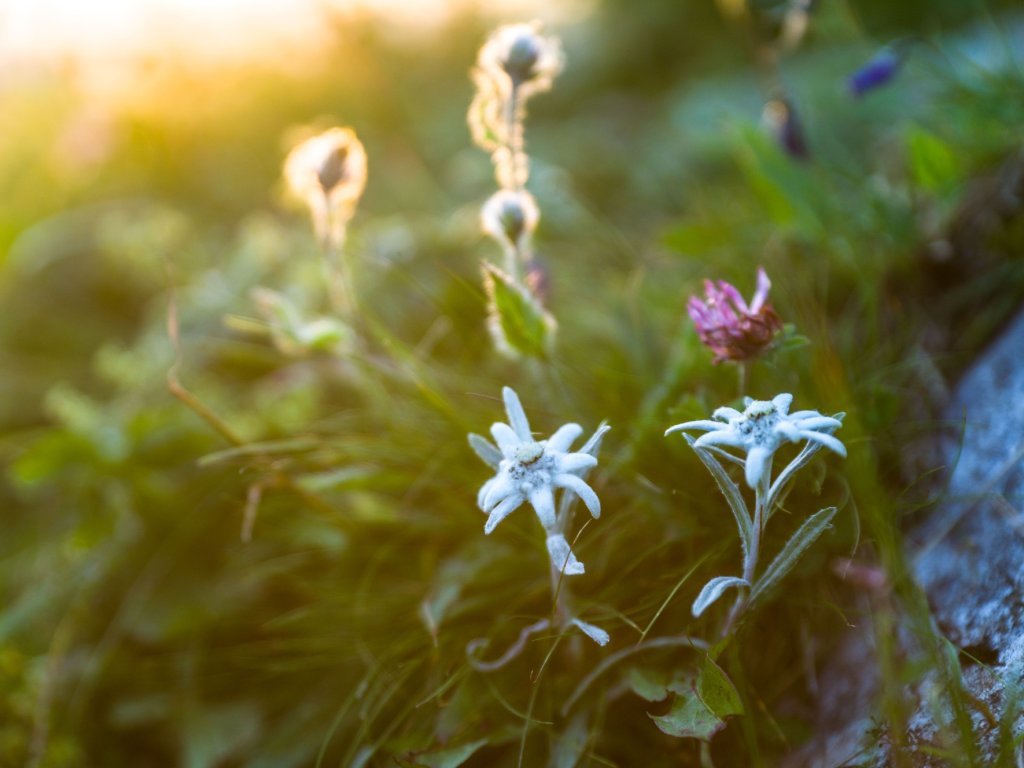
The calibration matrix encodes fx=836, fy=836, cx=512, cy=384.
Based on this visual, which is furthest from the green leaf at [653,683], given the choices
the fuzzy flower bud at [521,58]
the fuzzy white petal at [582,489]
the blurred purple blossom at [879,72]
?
Result: the blurred purple blossom at [879,72]

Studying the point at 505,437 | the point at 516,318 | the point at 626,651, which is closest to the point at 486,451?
the point at 505,437

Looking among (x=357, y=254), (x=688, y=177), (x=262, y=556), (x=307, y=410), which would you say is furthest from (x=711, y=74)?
(x=262, y=556)

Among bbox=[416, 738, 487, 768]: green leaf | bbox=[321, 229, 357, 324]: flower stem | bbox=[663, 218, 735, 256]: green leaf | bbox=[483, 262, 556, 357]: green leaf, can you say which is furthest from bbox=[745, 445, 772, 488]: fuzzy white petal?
bbox=[663, 218, 735, 256]: green leaf

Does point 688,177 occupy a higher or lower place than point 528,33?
higher

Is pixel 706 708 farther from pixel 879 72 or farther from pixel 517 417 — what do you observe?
pixel 879 72

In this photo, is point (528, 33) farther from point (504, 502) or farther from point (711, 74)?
point (711, 74)

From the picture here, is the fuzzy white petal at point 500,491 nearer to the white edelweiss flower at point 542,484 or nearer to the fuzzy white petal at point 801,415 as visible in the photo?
the white edelweiss flower at point 542,484
